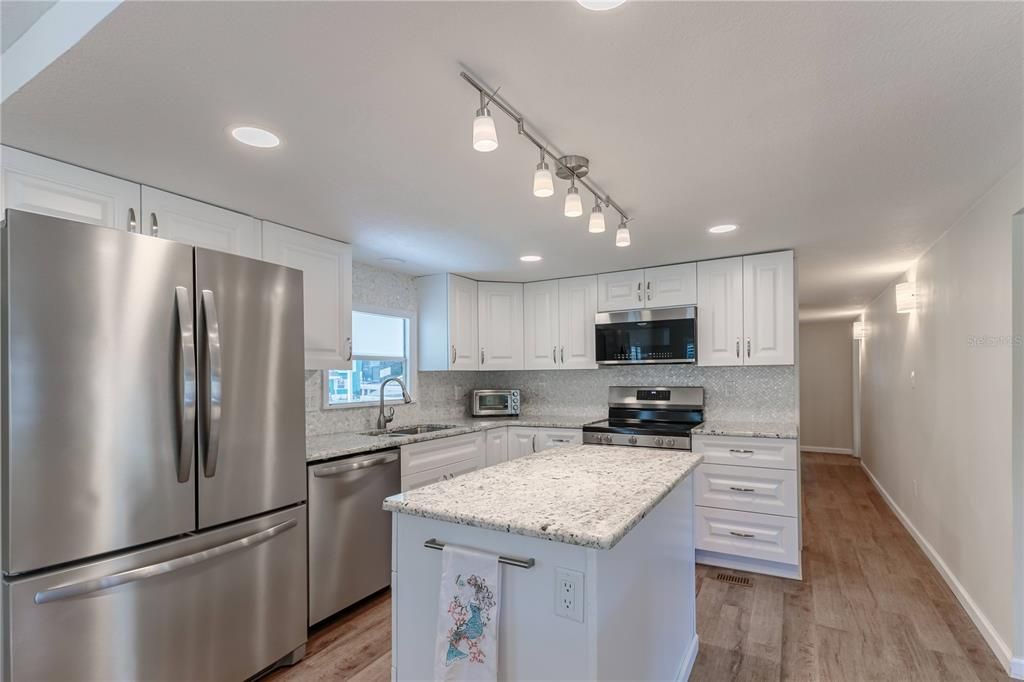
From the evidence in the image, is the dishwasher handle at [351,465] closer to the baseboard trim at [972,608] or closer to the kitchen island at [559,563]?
the kitchen island at [559,563]

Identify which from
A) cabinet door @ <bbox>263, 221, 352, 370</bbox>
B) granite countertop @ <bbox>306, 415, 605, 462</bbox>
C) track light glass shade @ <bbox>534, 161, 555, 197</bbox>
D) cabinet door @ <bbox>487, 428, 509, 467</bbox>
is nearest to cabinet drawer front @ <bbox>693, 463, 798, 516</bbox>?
granite countertop @ <bbox>306, 415, 605, 462</bbox>

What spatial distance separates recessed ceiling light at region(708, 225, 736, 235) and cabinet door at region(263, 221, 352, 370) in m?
2.26

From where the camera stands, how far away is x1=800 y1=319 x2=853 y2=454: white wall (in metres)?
7.99

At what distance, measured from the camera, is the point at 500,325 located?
4.70m

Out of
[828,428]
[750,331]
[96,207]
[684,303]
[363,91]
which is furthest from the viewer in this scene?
[828,428]

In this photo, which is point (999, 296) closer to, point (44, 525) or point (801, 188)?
point (801, 188)

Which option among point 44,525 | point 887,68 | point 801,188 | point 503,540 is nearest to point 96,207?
point 44,525

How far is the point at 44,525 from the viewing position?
157 centimetres

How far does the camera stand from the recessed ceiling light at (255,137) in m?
1.73

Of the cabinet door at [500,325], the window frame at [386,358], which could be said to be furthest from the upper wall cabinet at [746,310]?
the window frame at [386,358]

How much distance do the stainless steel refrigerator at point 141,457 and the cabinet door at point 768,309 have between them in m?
3.10

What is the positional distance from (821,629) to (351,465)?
2620 mm

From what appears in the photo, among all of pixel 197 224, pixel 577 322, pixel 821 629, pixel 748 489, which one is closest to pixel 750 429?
pixel 748 489

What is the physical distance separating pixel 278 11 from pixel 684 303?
3.42 meters
